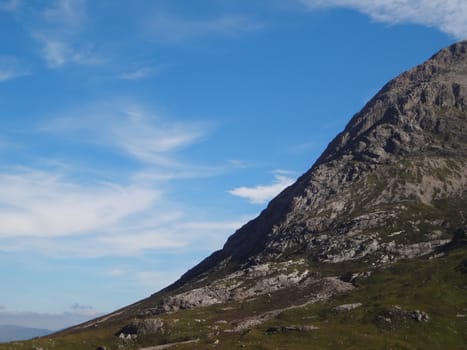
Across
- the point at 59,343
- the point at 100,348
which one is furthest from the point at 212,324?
the point at 59,343

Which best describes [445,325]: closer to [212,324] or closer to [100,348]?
[212,324]

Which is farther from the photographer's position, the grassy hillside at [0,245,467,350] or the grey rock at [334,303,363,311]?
the grey rock at [334,303,363,311]

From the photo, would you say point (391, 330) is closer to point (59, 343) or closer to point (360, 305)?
point (360, 305)

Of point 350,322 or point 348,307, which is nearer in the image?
point 350,322

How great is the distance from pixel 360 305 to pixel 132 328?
231 feet

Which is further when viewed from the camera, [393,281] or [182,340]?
[393,281]

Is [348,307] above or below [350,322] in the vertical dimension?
above

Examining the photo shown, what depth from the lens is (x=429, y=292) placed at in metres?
163

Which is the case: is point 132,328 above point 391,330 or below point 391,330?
above

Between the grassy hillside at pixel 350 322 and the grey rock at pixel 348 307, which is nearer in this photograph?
the grassy hillside at pixel 350 322

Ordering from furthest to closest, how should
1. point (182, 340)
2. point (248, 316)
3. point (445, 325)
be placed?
point (248, 316), point (182, 340), point (445, 325)

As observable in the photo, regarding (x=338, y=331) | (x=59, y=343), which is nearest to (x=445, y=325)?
(x=338, y=331)

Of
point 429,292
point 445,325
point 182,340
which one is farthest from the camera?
point 429,292

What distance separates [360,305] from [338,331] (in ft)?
93.8
